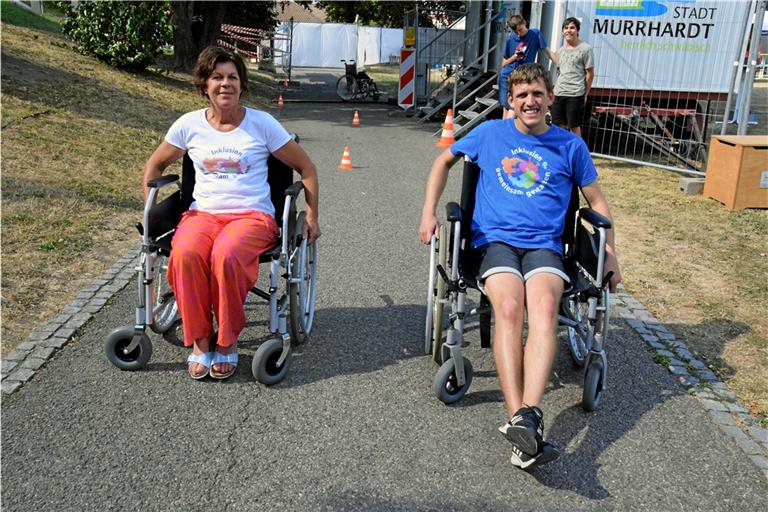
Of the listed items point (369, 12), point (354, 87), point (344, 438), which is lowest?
point (344, 438)

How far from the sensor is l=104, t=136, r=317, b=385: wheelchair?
3.70 metres

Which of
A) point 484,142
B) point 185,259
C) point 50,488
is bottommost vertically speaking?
point 50,488

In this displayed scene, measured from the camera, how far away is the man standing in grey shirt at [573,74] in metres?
9.62

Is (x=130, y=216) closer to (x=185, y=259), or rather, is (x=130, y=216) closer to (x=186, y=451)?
(x=185, y=259)

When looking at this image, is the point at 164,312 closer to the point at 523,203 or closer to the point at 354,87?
the point at 523,203

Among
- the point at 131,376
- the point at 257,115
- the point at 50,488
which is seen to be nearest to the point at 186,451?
the point at 50,488

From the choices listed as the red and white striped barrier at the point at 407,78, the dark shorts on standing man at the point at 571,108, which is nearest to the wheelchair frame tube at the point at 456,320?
the dark shorts on standing man at the point at 571,108

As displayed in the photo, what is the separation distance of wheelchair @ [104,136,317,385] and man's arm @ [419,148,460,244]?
2.27 ft

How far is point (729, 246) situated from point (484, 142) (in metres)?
3.81

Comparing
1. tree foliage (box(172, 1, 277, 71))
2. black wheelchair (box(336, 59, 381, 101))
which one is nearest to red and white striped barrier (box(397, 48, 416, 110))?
black wheelchair (box(336, 59, 381, 101))

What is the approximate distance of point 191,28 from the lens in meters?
19.2

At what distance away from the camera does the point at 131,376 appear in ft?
12.3

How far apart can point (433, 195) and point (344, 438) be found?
1373mm

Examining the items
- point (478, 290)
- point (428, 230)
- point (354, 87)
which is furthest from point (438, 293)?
point (354, 87)
